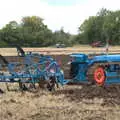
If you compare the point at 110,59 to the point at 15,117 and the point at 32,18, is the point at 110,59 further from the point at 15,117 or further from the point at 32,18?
the point at 32,18

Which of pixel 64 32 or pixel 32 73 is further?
pixel 64 32

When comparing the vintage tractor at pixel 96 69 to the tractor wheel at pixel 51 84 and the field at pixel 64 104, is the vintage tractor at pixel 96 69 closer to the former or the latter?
the field at pixel 64 104

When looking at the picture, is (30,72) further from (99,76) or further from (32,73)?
(99,76)

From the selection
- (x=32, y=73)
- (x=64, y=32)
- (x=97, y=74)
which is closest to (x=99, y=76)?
(x=97, y=74)

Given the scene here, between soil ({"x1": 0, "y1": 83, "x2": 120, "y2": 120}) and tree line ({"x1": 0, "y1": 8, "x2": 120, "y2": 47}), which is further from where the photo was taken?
tree line ({"x1": 0, "y1": 8, "x2": 120, "y2": 47})

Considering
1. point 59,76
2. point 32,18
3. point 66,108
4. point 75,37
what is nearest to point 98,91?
point 59,76

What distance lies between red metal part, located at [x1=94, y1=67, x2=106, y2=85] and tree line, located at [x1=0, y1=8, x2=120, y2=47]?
71321 mm

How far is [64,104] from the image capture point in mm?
12375

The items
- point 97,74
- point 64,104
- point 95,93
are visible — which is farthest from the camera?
point 97,74

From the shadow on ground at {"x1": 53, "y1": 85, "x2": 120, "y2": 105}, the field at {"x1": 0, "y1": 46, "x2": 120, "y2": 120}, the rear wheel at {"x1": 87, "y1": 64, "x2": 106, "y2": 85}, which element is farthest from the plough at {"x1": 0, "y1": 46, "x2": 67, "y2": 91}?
the rear wheel at {"x1": 87, "y1": 64, "x2": 106, "y2": 85}

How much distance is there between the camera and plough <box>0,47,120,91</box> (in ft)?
51.6

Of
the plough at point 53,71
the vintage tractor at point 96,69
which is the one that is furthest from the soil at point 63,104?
the vintage tractor at point 96,69

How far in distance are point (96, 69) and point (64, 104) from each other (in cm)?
463

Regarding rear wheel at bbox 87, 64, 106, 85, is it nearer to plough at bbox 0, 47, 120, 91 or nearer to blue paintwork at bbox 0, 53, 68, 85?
plough at bbox 0, 47, 120, 91
